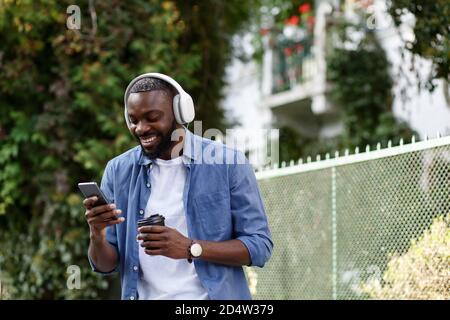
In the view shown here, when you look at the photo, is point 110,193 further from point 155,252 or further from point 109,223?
point 155,252

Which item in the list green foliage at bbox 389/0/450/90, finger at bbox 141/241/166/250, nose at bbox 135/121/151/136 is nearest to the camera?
finger at bbox 141/241/166/250

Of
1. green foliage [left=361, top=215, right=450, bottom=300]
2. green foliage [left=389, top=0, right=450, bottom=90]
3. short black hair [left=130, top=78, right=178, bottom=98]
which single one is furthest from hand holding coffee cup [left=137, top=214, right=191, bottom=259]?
green foliage [left=389, top=0, right=450, bottom=90]

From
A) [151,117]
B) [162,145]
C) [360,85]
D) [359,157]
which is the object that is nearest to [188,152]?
[162,145]

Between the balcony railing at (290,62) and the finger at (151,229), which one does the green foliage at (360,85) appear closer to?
the balcony railing at (290,62)

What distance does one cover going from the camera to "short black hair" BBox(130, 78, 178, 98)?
2.96m

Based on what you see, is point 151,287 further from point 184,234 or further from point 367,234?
point 367,234

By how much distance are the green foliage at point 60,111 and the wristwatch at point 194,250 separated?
5.81m

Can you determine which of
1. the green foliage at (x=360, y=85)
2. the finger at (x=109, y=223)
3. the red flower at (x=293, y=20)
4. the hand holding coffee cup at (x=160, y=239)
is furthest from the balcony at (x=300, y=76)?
the hand holding coffee cup at (x=160, y=239)

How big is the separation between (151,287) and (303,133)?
12.1 m

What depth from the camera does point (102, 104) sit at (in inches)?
349

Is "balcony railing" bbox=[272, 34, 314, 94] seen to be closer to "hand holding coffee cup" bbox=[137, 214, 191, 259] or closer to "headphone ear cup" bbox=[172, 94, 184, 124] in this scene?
"headphone ear cup" bbox=[172, 94, 184, 124]

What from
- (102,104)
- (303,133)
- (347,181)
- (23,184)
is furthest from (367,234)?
(303,133)

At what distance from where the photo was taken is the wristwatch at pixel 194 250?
2.76 m
